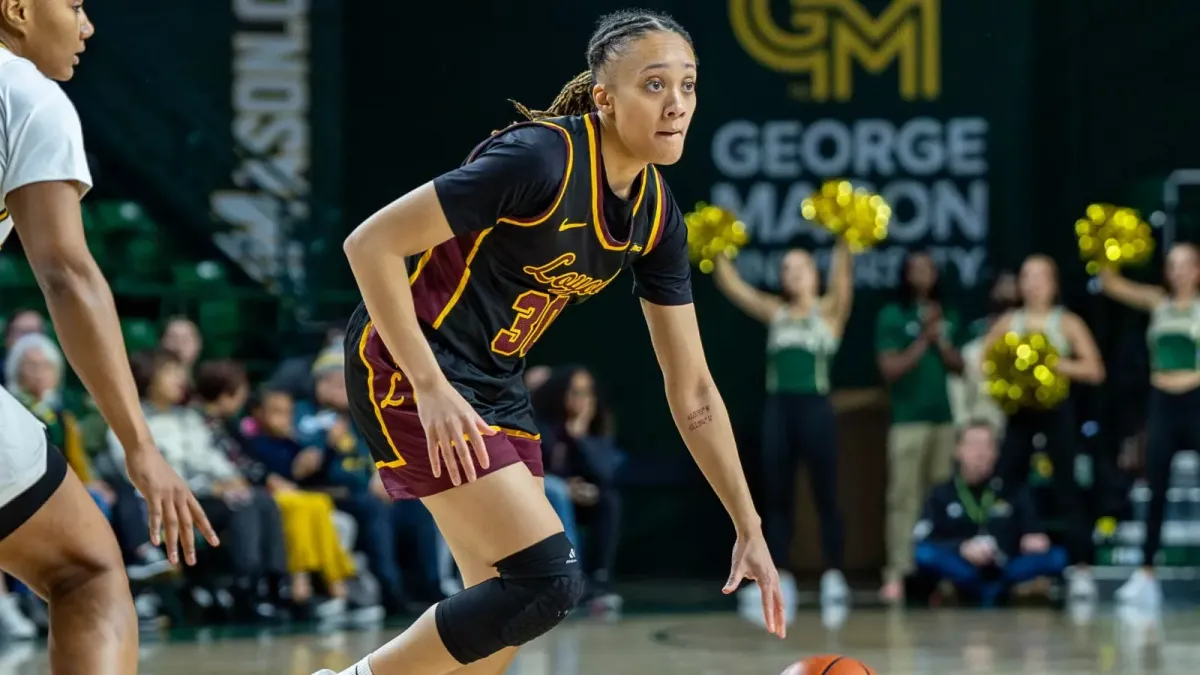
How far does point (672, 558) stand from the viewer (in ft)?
38.3

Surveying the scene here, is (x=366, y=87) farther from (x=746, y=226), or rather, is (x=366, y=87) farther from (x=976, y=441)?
(x=976, y=441)

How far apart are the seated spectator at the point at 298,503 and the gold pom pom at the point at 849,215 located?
303 centimetres

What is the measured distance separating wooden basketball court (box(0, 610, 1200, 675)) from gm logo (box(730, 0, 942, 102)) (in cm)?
402

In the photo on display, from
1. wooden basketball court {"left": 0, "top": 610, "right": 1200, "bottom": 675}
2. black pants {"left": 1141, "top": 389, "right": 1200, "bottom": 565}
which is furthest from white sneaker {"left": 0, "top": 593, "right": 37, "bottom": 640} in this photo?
black pants {"left": 1141, "top": 389, "right": 1200, "bottom": 565}

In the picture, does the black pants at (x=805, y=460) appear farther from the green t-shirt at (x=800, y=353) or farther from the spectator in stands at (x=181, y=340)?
the spectator in stands at (x=181, y=340)

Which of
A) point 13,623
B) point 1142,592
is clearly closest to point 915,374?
point 1142,592

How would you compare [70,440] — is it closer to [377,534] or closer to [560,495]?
[377,534]

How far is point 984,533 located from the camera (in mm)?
9852

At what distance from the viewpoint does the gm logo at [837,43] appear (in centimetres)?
1163

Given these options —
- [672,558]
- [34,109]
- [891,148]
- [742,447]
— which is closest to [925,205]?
[891,148]

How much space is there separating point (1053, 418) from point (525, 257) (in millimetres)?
6376

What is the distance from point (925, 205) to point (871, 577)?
241cm

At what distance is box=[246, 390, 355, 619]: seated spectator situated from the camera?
8656 millimetres

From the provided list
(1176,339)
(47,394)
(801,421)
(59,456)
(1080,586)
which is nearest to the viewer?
(59,456)
